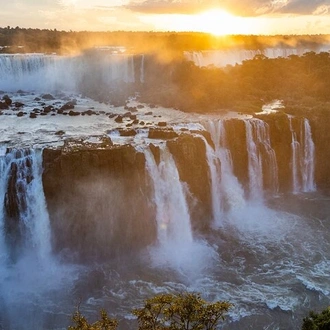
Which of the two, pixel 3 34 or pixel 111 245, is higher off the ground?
pixel 3 34

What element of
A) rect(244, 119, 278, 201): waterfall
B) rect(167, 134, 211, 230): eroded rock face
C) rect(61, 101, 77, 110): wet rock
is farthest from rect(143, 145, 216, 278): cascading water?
rect(61, 101, 77, 110): wet rock

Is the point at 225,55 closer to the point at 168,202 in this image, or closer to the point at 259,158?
the point at 259,158

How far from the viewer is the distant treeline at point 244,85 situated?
31312 millimetres

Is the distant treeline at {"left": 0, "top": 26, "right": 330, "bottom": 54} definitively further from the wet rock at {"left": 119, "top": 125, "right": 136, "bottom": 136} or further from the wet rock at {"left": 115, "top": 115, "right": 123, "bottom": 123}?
the wet rock at {"left": 119, "top": 125, "right": 136, "bottom": 136}

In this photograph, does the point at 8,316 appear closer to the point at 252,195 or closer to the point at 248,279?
the point at 248,279

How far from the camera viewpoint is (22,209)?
18.1 m

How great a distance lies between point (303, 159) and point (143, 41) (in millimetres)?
39405

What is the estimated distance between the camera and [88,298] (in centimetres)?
1614

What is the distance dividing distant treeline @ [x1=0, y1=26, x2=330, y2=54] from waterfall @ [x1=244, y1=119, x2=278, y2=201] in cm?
2106

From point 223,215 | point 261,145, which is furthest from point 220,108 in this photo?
point 223,215

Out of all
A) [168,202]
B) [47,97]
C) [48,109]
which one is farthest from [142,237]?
[47,97]

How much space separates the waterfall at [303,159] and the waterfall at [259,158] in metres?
1.65

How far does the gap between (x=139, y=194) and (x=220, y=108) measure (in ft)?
43.4

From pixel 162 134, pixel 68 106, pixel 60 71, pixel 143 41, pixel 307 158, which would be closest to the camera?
pixel 162 134
